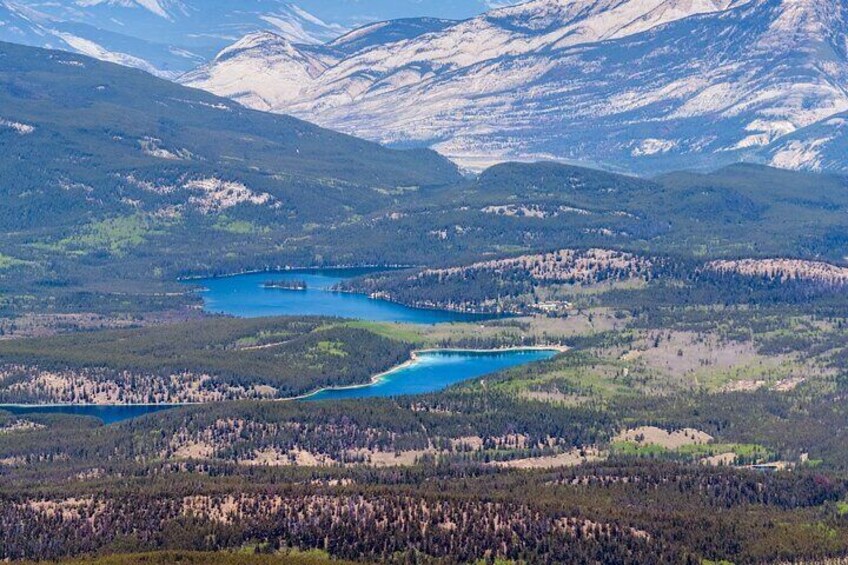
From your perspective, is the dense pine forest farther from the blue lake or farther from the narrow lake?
the blue lake

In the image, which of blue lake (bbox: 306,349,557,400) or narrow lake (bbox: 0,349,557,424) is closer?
narrow lake (bbox: 0,349,557,424)

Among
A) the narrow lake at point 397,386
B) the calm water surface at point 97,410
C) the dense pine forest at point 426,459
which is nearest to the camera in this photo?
the dense pine forest at point 426,459

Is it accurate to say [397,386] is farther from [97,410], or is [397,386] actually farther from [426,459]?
[426,459]

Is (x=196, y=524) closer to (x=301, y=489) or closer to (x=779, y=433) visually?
(x=301, y=489)

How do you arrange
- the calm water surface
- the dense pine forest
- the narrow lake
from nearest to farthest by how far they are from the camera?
the dense pine forest, the calm water surface, the narrow lake

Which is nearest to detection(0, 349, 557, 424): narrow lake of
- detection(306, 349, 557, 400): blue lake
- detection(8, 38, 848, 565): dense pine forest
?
detection(306, 349, 557, 400): blue lake

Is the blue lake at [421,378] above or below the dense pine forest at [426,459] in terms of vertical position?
above

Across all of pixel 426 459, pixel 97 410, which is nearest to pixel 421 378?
pixel 97 410

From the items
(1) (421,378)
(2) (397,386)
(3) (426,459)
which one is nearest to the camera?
(3) (426,459)

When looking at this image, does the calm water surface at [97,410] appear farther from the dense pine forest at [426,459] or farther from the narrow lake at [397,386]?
the dense pine forest at [426,459]

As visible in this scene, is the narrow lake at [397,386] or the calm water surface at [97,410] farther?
the narrow lake at [397,386]

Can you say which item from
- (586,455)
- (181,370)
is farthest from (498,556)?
(181,370)

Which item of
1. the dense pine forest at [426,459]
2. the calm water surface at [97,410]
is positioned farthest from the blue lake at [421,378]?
the calm water surface at [97,410]
